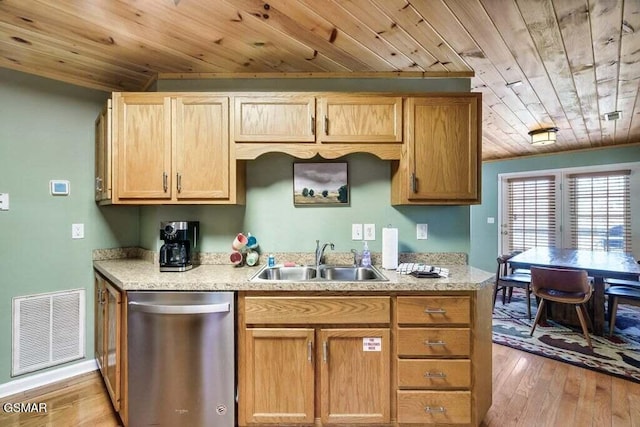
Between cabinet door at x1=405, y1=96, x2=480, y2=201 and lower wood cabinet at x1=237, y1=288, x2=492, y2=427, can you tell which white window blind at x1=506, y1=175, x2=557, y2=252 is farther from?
lower wood cabinet at x1=237, y1=288, x2=492, y2=427

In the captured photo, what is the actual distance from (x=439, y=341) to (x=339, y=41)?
191cm

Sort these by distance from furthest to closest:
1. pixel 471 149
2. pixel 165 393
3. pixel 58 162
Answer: pixel 58 162
pixel 471 149
pixel 165 393

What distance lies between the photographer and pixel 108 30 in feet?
5.78

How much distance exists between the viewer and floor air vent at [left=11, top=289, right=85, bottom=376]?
2.13 meters

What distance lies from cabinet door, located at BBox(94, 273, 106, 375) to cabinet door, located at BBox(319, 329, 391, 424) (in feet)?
5.35

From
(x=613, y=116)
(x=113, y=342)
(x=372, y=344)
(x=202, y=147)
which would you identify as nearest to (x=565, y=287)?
(x=613, y=116)

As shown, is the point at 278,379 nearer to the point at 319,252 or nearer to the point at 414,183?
the point at 319,252

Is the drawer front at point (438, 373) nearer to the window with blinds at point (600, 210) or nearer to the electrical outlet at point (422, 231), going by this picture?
the electrical outlet at point (422, 231)

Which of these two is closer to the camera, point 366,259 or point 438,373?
point 438,373

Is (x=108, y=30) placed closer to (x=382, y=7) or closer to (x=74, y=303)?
(x=382, y=7)

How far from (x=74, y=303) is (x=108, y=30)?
6.58 feet

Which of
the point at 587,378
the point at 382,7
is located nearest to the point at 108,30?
the point at 382,7

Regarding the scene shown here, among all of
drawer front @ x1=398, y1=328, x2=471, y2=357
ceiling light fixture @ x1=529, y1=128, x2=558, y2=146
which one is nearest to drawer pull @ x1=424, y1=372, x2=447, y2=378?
drawer front @ x1=398, y1=328, x2=471, y2=357

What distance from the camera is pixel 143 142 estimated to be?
2027 mm
